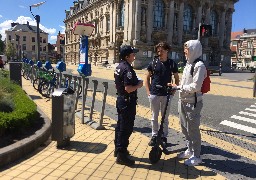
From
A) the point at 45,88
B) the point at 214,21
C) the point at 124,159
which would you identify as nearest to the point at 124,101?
the point at 124,159

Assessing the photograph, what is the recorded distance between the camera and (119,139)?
4.67m

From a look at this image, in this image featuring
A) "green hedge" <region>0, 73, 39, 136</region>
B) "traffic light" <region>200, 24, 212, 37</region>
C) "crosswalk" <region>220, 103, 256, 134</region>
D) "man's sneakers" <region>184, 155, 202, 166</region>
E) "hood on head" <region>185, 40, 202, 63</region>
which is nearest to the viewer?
"hood on head" <region>185, 40, 202, 63</region>

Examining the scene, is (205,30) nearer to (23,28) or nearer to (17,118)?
(17,118)

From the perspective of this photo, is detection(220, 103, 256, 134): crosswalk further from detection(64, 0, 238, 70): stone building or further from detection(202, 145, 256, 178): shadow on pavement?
detection(64, 0, 238, 70): stone building

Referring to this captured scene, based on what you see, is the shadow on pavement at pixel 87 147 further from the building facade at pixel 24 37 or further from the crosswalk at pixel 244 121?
the building facade at pixel 24 37

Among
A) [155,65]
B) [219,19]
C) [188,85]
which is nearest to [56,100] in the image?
[155,65]

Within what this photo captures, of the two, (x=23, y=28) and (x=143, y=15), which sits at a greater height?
(x=23, y=28)

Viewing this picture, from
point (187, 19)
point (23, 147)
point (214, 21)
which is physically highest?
point (214, 21)

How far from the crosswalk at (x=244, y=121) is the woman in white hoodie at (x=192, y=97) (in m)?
3.66

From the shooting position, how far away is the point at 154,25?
49688 mm

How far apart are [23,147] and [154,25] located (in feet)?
155

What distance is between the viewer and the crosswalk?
7.97 meters

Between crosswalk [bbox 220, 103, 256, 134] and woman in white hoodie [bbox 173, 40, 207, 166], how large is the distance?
3664mm

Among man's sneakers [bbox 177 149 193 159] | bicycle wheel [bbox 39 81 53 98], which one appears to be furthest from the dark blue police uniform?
bicycle wheel [bbox 39 81 53 98]
